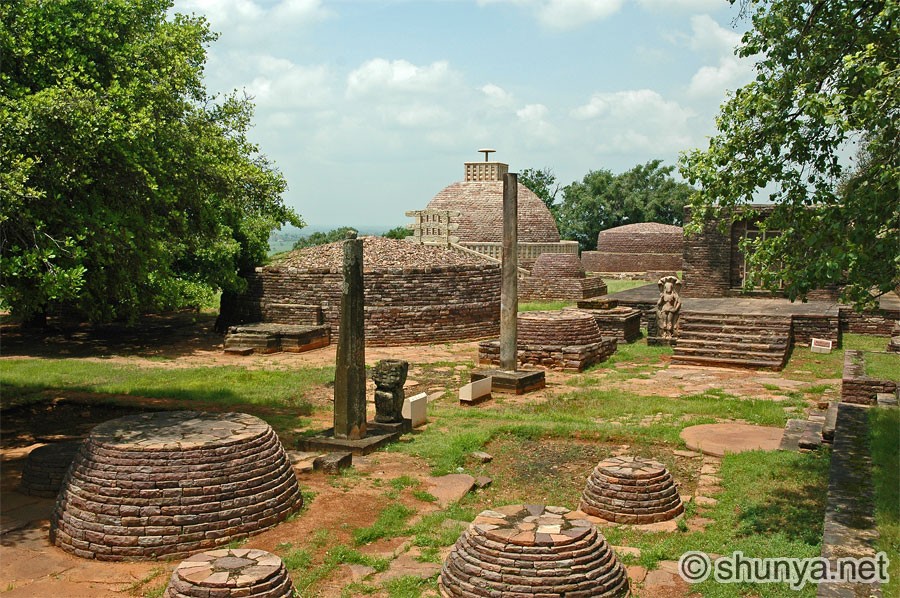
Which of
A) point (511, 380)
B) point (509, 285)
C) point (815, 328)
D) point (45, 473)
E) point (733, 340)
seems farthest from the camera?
point (815, 328)

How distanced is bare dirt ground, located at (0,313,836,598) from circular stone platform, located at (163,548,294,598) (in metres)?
0.53

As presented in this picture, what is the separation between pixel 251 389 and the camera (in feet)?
43.1

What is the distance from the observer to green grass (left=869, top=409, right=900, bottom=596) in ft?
17.5

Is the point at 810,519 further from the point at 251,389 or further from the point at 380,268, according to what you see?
the point at 380,268

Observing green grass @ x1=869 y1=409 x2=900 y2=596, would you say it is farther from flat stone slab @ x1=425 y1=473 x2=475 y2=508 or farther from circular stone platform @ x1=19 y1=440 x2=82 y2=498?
circular stone platform @ x1=19 y1=440 x2=82 y2=498

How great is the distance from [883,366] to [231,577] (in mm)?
11681

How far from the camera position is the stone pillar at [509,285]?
13.8 metres

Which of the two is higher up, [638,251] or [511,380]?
[638,251]

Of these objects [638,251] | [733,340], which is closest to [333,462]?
[733,340]

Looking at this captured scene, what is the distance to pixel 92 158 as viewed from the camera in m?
9.85

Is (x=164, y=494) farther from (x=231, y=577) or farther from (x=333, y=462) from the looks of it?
(x=333, y=462)

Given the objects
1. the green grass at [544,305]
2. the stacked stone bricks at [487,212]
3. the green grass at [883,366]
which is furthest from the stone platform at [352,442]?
the stacked stone bricks at [487,212]

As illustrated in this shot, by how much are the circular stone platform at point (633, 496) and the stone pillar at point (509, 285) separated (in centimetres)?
645

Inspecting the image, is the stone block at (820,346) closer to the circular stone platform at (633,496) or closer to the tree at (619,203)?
the circular stone platform at (633,496)
